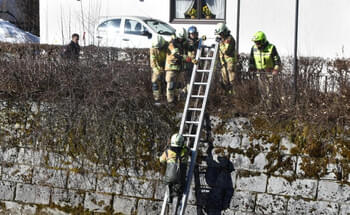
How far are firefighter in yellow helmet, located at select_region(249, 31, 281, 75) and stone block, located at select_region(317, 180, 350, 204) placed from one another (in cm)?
253

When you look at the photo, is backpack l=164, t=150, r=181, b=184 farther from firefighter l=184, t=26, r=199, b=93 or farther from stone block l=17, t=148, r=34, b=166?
stone block l=17, t=148, r=34, b=166

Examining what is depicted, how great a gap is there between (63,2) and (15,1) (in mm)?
9464

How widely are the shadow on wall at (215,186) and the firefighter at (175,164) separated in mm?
711

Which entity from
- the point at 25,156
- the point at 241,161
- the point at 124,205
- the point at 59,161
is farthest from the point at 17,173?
the point at 241,161

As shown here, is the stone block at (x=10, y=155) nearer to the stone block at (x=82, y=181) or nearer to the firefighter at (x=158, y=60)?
the stone block at (x=82, y=181)

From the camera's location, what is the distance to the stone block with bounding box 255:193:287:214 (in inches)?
448

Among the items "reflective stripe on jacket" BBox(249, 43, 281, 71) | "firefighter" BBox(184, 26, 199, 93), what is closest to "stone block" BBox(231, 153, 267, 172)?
"firefighter" BBox(184, 26, 199, 93)

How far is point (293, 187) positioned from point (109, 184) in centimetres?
324

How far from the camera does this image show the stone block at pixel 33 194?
508 inches

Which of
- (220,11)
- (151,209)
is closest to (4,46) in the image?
(151,209)

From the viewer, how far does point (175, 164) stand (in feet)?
36.5

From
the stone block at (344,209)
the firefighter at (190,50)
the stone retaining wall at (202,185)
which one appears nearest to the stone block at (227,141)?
the stone retaining wall at (202,185)

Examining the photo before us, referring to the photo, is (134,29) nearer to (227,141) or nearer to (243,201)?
(227,141)

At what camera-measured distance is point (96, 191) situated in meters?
12.6
